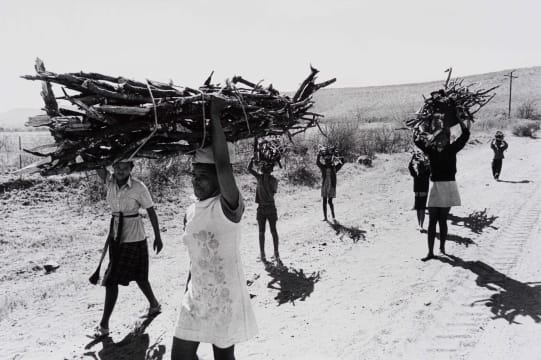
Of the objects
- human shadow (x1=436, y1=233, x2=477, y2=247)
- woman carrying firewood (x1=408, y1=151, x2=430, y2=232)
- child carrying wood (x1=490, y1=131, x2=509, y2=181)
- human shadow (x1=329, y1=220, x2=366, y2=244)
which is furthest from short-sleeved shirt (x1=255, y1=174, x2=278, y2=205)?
child carrying wood (x1=490, y1=131, x2=509, y2=181)

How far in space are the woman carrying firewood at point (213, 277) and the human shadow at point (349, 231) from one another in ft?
17.7

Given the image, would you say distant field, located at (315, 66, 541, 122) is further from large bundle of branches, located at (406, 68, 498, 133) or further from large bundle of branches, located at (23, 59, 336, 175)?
large bundle of branches, located at (23, 59, 336, 175)

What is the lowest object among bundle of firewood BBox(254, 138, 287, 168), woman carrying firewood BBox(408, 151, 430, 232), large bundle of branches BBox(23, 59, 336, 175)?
woman carrying firewood BBox(408, 151, 430, 232)

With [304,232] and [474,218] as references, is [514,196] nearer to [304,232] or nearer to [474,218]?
[474,218]

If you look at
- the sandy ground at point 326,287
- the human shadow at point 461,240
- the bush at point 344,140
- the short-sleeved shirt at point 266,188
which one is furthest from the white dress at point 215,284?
the bush at point 344,140

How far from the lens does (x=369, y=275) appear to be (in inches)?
236

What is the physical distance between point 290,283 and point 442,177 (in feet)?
9.19

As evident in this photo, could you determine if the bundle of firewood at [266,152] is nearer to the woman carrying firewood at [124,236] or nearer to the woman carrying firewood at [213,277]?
the woman carrying firewood at [124,236]

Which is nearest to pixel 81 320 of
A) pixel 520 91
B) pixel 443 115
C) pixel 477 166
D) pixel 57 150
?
pixel 57 150

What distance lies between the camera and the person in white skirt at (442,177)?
6426mm

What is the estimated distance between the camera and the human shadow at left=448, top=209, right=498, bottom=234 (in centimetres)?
805

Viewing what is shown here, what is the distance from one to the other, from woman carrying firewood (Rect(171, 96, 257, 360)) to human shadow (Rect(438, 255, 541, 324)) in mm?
3309

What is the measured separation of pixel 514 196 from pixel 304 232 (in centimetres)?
582

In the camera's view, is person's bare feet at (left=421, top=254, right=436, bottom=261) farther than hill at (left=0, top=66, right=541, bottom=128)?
No
